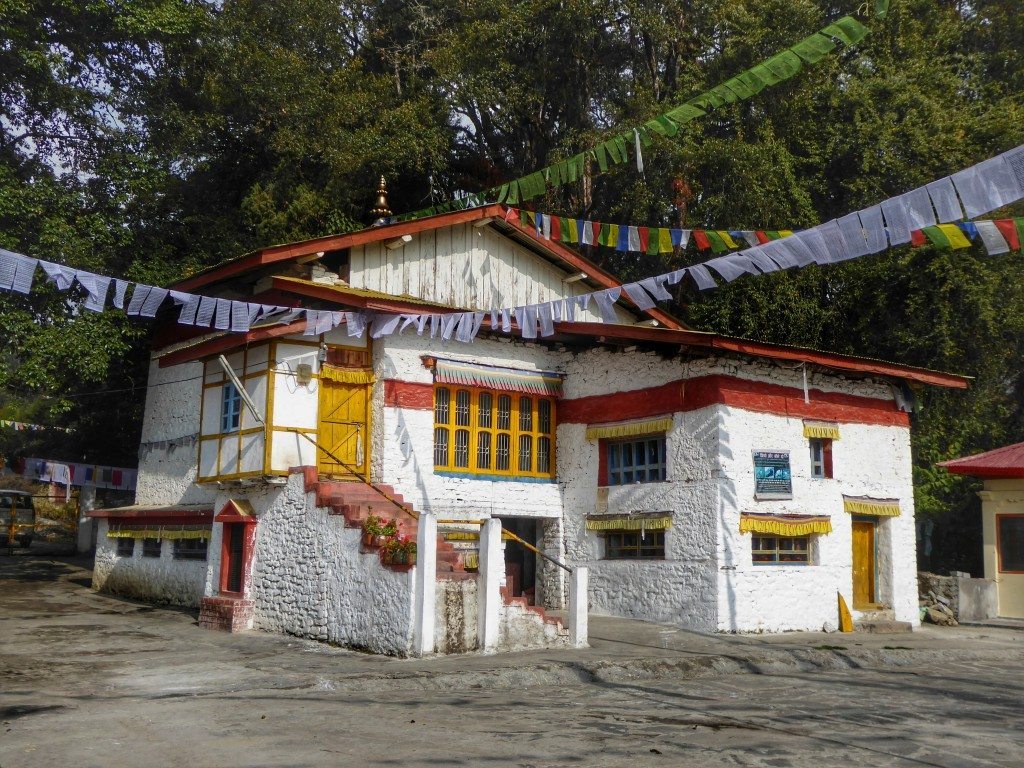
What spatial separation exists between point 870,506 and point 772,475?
2570mm

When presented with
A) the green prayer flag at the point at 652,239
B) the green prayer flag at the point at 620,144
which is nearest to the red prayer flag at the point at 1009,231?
the green prayer flag at the point at 620,144

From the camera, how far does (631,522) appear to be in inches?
726

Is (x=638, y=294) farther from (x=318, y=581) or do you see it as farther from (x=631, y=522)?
(x=318, y=581)

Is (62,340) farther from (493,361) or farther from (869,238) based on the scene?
(869,238)

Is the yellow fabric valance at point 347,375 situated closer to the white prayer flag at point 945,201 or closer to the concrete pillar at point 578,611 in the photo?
the concrete pillar at point 578,611

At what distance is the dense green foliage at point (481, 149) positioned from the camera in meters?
24.2

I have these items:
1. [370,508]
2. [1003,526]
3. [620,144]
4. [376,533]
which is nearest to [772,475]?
[620,144]

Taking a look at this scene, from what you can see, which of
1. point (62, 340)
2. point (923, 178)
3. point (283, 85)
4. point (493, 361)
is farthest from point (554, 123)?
point (62, 340)

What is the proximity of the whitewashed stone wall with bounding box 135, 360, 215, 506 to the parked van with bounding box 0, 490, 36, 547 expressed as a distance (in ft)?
42.8

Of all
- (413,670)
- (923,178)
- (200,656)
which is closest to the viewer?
(413,670)

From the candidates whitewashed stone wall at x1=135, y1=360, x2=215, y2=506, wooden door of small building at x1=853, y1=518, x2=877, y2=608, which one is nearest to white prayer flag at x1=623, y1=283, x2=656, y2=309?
wooden door of small building at x1=853, y1=518, x2=877, y2=608

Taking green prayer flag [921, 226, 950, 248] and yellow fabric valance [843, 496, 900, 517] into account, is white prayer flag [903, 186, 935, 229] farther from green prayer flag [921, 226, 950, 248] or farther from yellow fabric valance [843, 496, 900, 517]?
yellow fabric valance [843, 496, 900, 517]

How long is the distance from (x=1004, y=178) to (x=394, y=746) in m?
7.54

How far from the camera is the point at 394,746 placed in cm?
862
